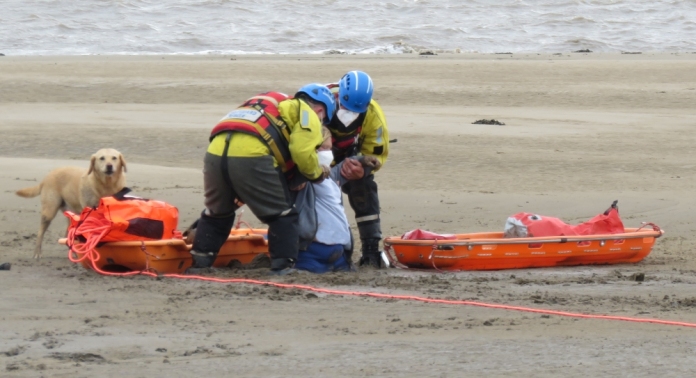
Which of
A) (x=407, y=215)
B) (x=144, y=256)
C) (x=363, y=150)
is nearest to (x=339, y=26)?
(x=407, y=215)

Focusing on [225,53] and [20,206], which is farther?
[225,53]

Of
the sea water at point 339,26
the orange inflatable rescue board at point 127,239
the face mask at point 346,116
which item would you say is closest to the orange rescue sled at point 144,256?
the orange inflatable rescue board at point 127,239

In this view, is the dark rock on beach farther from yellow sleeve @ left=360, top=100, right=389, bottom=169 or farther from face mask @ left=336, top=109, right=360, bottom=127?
face mask @ left=336, top=109, right=360, bottom=127

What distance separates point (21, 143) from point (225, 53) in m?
19.6

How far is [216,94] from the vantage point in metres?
21.1

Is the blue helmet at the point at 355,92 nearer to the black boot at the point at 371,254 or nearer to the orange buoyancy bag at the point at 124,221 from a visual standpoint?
the black boot at the point at 371,254

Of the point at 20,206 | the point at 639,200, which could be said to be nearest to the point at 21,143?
the point at 20,206

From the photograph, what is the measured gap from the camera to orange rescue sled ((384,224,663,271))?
8.20m

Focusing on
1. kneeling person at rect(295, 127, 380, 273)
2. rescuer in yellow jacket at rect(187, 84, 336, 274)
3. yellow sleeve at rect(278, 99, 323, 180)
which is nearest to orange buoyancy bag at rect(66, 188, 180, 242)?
rescuer in yellow jacket at rect(187, 84, 336, 274)

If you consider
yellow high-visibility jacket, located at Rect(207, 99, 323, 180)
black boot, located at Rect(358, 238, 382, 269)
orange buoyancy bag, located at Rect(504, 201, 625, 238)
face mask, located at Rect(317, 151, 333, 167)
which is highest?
yellow high-visibility jacket, located at Rect(207, 99, 323, 180)

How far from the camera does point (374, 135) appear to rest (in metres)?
8.48

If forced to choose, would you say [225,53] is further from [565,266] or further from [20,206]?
[565,266]

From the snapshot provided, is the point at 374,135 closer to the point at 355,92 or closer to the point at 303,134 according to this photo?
the point at 355,92

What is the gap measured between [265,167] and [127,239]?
116cm
